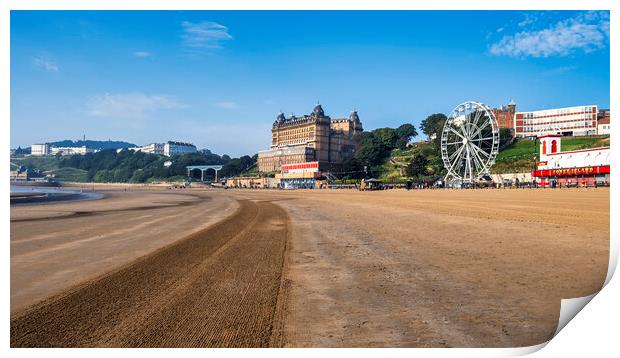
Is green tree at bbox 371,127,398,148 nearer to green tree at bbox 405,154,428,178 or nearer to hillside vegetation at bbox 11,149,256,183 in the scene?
green tree at bbox 405,154,428,178

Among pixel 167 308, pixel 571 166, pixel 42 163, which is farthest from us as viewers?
pixel 42 163

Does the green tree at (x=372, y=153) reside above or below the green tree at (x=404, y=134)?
below

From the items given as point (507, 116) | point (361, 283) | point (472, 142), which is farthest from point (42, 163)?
point (507, 116)

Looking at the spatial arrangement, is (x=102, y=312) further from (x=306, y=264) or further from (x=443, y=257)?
(x=443, y=257)

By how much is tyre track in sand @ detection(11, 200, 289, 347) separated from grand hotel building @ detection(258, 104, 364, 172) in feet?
392

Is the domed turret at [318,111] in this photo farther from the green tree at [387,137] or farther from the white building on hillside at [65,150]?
the white building on hillside at [65,150]

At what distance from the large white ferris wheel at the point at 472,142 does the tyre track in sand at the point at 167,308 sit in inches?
2114

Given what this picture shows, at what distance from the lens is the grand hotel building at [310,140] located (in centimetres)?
13462

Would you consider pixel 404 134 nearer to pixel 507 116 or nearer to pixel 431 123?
pixel 431 123

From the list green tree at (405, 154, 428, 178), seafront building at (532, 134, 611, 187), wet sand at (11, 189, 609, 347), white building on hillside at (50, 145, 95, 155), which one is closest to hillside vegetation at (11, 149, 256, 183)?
white building on hillside at (50, 145, 95, 155)

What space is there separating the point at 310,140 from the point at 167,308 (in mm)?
139575

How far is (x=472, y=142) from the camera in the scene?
59.6 metres

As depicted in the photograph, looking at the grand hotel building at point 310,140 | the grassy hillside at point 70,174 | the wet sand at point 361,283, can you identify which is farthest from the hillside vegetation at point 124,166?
the wet sand at point 361,283
